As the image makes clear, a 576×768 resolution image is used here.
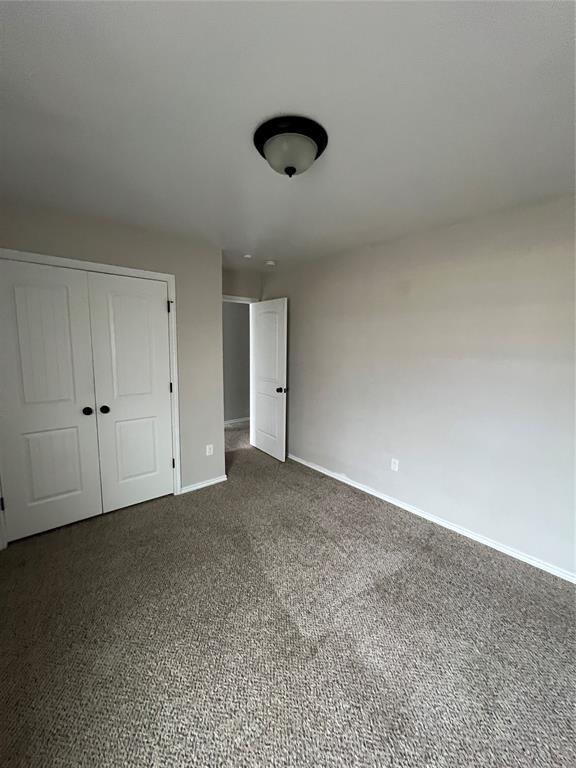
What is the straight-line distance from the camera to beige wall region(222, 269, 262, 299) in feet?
13.3

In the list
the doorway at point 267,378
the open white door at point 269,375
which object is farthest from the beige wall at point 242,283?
the open white door at point 269,375

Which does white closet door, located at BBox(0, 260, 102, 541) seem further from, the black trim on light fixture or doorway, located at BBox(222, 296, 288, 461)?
doorway, located at BBox(222, 296, 288, 461)

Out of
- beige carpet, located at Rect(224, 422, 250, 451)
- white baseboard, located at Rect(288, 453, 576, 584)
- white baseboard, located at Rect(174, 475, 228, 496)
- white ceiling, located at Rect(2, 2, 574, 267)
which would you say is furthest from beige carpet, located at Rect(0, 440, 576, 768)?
white ceiling, located at Rect(2, 2, 574, 267)

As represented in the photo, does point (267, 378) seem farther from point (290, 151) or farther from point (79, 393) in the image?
point (290, 151)

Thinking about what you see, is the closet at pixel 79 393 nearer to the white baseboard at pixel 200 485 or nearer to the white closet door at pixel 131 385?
the white closet door at pixel 131 385

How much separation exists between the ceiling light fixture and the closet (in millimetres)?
1738

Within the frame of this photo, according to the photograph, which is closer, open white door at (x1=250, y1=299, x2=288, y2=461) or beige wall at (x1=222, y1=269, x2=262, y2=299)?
open white door at (x1=250, y1=299, x2=288, y2=461)

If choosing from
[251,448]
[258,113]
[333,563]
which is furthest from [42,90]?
[251,448]

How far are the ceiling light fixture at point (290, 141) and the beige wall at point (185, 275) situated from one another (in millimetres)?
1627

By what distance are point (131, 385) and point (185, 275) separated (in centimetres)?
112

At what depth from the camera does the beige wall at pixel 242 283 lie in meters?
4.07

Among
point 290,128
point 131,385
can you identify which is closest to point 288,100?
point 290,128

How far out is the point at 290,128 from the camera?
54.1 inches

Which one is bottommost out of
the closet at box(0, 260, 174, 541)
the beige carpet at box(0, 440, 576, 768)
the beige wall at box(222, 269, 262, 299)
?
the beige carpet at box(0, 440, 576, 768)
